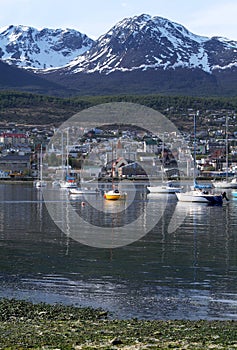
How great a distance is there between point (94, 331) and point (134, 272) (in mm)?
7496

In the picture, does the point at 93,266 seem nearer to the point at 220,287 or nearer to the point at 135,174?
the point at 220,287

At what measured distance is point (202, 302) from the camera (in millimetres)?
17250

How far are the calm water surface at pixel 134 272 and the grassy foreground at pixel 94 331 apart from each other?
880mm

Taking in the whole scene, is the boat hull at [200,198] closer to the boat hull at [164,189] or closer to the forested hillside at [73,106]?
the boat hull at [164,189]

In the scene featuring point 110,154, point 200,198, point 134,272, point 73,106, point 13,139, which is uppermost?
point 73,106

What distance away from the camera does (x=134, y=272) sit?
2153 cm

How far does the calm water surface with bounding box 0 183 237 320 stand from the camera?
1711 centimetres

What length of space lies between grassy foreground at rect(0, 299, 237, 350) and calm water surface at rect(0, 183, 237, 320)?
0.88 m

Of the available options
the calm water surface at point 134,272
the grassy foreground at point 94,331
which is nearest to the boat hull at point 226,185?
the calm water surface at point 134,272

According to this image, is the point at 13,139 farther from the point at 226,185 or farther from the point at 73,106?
the point at 226,185

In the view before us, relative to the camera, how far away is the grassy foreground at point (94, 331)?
12.9 meters

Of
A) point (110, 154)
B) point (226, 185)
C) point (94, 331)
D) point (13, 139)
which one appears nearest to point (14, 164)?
point (110, 154)

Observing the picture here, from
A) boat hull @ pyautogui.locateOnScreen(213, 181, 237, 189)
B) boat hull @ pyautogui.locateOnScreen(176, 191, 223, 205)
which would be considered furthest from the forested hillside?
boat hull @ pyautogui.locateOnScreen(176, 191, 223, 205)

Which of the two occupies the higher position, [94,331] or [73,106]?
[73,106]
